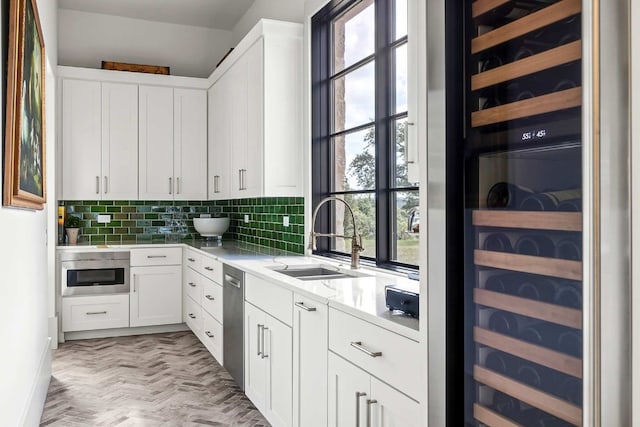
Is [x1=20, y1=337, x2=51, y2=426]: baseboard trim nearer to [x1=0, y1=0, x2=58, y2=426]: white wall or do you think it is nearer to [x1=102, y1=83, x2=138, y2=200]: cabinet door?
[x1=0, y1=0, x2=58, y2=426]: white wall

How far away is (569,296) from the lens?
42.9 inches

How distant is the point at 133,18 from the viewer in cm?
573

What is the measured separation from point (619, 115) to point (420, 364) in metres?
0.83

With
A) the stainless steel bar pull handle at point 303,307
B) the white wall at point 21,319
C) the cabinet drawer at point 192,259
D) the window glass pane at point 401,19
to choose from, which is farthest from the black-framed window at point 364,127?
the white wall at point 21,319

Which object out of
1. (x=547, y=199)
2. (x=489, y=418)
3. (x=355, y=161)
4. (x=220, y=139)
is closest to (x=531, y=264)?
(x=547, y=199)

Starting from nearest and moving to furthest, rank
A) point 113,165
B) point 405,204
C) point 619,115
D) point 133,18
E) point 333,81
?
point 619,115
point 405,204
point 333,81
point 113,165
point 133,18

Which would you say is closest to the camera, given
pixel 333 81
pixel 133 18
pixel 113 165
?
pixel 333 81

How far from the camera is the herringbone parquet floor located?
320 cm

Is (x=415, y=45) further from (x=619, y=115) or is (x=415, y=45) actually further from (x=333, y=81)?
(x=333, y=81)

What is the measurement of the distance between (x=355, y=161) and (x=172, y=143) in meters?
2.65

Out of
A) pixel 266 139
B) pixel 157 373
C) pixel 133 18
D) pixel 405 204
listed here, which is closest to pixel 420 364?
pixel 405 204

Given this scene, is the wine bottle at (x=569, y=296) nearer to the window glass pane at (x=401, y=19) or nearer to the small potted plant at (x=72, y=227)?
the window glass pane at (x=401, y=19)

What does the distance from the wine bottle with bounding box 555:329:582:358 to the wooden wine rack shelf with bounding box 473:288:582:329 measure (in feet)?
0.05

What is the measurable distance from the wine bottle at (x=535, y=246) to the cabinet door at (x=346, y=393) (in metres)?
0.91
